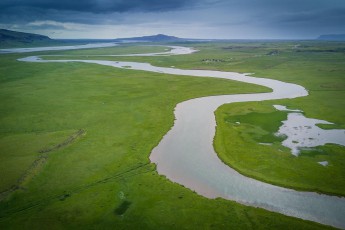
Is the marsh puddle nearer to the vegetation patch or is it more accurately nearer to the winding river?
the winding river

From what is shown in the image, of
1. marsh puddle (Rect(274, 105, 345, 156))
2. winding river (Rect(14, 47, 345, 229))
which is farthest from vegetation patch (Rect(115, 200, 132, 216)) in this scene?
marsh puddle (Rect(274, 105, 345, 156))

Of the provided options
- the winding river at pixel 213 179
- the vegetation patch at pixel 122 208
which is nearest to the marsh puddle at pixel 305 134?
the winding river at pixel 213 179

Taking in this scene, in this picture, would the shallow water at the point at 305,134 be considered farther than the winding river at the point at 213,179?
Yes

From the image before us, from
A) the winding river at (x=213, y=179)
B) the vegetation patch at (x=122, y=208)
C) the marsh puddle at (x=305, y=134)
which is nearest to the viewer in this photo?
the vegetation patch at (x=122, y=208)

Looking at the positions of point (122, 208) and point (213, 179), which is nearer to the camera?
point (122, 208)

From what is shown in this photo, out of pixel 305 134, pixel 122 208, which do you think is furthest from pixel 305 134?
pixel 122 208

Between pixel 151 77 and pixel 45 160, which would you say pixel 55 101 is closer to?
pixel 45 160

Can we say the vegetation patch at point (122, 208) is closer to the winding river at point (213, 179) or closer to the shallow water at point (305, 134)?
the winding river at point (213, 179)

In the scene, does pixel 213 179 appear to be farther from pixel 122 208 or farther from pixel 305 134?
pixel 305 134

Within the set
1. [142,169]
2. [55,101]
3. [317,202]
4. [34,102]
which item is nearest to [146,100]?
[55,101]

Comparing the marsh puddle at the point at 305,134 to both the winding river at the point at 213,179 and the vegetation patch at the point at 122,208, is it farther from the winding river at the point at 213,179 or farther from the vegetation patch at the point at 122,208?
the vegetation patch at the point at 122,208

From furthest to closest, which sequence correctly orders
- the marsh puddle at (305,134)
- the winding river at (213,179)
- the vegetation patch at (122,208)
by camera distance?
the marsh puddle at (305,134) → the winding river at (213,179) → the vegetation patch at (122,208)

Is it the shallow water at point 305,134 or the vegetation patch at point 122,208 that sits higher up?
the shallow water at point 305,134
